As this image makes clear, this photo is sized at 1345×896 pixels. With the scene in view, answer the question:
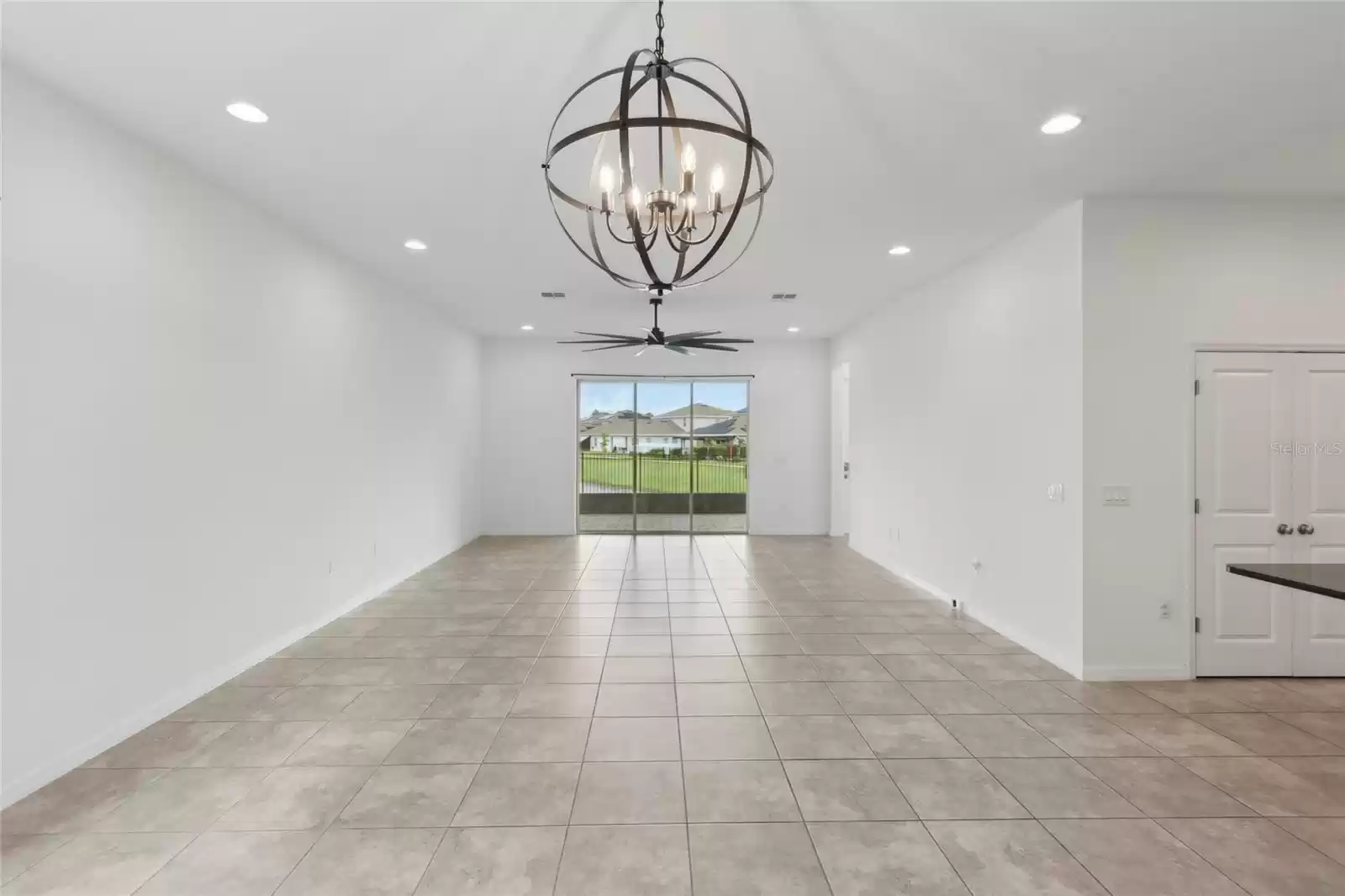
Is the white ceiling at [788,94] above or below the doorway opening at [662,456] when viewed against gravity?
above

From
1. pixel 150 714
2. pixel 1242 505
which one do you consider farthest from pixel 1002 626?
pixel 150 714

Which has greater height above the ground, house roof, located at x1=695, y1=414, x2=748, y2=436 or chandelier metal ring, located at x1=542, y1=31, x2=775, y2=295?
chandelier metal ring, located at x1=542, y1=31, x2=775, y2=295

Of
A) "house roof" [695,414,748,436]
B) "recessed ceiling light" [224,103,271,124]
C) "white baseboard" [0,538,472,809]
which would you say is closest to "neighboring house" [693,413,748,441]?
"house roof" [695,414,748,436]

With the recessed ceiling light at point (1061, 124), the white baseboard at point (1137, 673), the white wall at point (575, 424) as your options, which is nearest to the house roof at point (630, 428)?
the white wall at point (575, 424)

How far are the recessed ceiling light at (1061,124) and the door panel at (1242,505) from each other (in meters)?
1.90

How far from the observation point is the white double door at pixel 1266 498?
381 centimetres

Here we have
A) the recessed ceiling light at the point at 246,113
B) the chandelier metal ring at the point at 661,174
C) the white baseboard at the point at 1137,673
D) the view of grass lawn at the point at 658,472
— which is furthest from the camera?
the view of grass lawn at the point at 658,472

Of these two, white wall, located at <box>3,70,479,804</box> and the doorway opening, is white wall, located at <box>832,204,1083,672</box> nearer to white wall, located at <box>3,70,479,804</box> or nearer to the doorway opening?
the doorway opening

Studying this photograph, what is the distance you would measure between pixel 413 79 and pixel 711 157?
1465 mm

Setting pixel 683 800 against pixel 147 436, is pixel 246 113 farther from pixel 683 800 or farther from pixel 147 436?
pixel 683 800

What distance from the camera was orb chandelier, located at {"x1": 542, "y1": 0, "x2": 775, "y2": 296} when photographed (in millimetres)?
1519

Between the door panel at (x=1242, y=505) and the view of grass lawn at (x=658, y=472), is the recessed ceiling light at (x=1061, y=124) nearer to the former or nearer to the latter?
the door panel at (x=1242, y=505)

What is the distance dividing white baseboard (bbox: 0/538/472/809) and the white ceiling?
9.23 feet

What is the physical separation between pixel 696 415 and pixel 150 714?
24.0 feet
